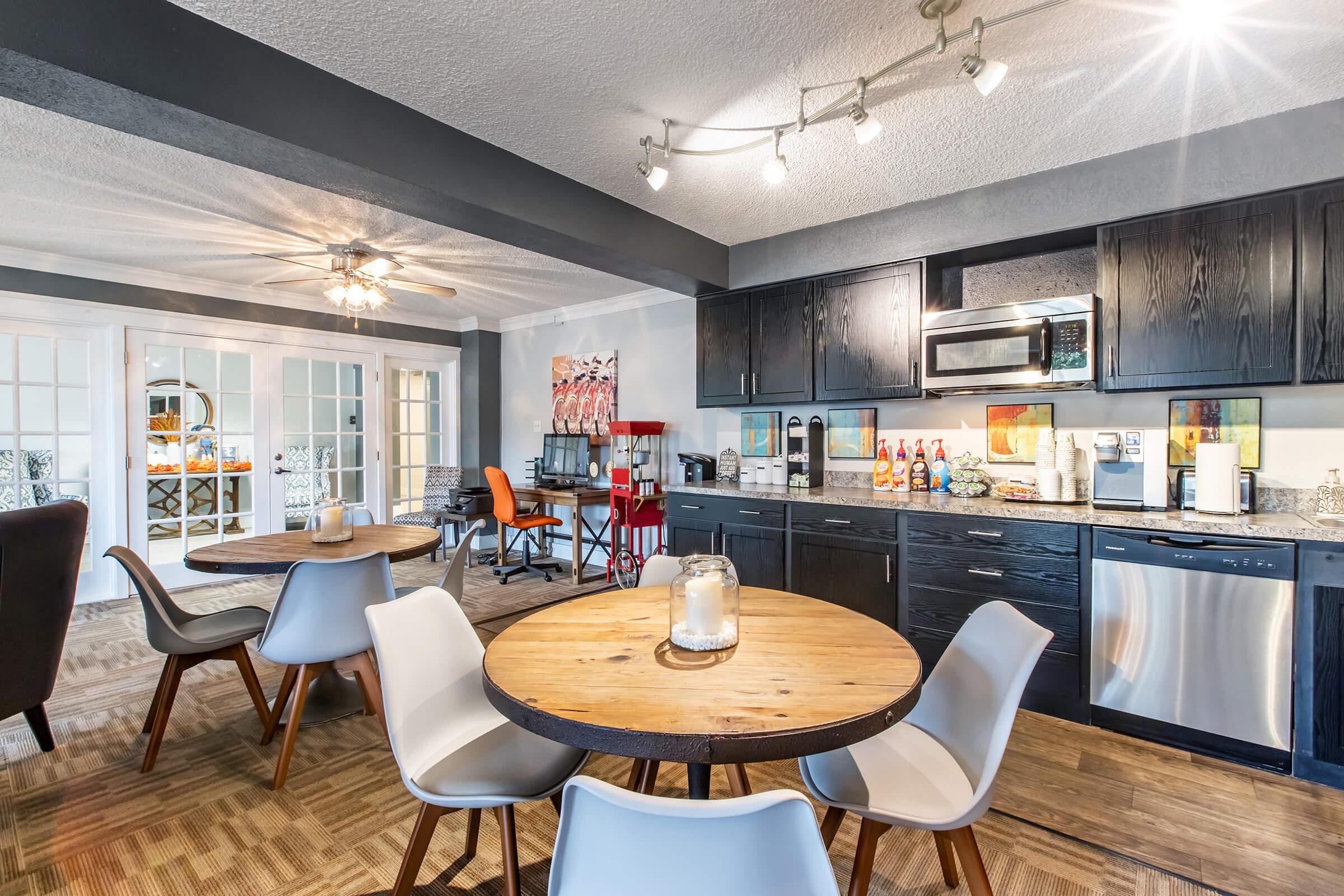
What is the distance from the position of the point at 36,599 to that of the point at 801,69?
332 centimetres

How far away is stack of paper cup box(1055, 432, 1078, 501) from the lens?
295cm

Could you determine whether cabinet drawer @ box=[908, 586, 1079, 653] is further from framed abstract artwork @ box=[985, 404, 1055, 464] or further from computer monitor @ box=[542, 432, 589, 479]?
computer monitor @ box=[542, 432, 589, 479]

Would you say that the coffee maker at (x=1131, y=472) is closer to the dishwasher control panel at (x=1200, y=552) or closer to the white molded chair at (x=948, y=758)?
the dishwasher control panel at (x=1200, y=552)

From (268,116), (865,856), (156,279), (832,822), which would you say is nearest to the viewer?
(865,856)

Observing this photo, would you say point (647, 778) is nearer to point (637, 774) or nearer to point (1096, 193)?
point (637, 774)

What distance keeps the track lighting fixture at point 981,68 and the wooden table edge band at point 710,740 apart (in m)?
1.77

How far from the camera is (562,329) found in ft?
19.6

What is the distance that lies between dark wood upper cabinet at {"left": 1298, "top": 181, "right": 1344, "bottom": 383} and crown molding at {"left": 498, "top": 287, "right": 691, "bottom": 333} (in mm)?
3274

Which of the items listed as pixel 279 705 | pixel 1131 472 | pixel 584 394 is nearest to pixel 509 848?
pixel 279 705

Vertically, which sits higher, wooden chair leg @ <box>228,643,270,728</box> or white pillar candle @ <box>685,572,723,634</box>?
white pillar candle @ <box>685,572,723,634</box>

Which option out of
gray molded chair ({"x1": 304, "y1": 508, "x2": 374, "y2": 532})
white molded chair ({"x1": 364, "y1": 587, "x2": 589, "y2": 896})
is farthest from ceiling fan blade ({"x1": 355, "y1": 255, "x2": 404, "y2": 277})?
white molded chair ({"x1": 364, "y1": 587, "x2": 589, "y2": 896})

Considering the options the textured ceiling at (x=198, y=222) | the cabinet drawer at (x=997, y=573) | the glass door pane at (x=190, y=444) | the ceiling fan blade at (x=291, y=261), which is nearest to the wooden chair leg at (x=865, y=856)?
the cabinet drawer at (x=997, y=573)

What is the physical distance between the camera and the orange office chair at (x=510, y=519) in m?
5.07

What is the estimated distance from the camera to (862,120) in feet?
6.79
